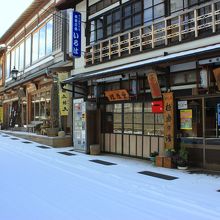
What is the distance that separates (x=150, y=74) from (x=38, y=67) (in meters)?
14.7

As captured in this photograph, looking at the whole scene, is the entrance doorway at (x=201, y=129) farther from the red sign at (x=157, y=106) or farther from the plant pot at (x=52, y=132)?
the plant pot at (x=52, y=132)

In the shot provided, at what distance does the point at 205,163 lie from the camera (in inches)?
438

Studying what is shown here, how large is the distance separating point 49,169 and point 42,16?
16.2m

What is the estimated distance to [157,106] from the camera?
12.8 m

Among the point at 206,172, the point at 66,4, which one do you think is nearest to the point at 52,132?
the point at 66,4

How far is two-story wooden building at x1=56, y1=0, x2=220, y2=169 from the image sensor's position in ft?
36.0

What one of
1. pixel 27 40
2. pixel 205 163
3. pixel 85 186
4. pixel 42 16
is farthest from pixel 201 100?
pixel 27 40

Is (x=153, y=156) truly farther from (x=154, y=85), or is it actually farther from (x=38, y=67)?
(x=38, y=67)

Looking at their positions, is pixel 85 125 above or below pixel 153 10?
below

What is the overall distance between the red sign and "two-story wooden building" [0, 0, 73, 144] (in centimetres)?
710

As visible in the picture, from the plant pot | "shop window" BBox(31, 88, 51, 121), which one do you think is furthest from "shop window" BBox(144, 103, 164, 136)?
"shop window" BBox(31, 88, 51, 121)

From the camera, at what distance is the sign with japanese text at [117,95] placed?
1444 cm

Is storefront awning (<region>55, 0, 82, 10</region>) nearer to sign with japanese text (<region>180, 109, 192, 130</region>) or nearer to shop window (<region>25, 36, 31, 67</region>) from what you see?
shop window (<region>25, 36, 31, 67</region>)

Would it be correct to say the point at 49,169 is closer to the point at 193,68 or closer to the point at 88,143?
the point at 88,143
